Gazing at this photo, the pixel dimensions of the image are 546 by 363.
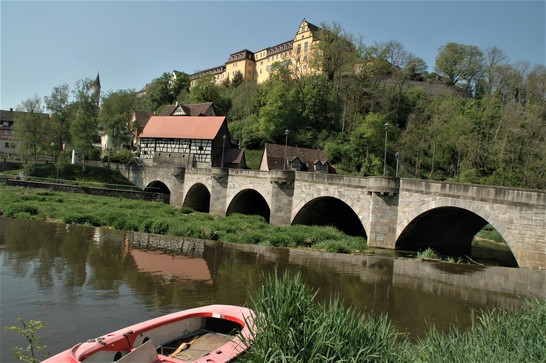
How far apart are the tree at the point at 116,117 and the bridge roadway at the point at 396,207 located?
2375 centimetres

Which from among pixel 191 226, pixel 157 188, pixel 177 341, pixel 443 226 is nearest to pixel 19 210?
pixel 191 226

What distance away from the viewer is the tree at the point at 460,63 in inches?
2675

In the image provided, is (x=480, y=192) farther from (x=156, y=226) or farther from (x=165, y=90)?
(x=165, y=90)

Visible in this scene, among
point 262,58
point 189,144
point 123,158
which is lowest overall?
point 123,158

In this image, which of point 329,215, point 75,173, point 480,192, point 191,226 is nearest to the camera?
point 480,192

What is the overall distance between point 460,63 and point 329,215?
50.3m

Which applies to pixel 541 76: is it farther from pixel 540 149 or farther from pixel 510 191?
pixel 510 191

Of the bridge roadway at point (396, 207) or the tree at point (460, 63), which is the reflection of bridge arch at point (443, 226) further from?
the tree at point (460, 63)

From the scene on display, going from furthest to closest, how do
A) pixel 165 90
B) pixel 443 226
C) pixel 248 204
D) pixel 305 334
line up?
1. pixel 165 90
2. pixel 248 204
3. pixel 443 226
4. pixel 305 334

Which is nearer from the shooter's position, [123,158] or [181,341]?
[181,341]

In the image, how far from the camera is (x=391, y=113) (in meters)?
58.2

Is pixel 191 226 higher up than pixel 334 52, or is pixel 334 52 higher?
pixel 334 52

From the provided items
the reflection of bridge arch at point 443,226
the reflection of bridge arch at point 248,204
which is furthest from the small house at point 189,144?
the reflection of bridge arch at point 443,226

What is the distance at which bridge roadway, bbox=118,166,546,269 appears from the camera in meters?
18.9
